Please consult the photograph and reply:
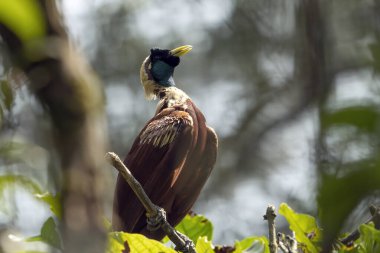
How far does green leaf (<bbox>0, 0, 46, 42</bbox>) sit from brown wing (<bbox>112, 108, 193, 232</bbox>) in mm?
2881

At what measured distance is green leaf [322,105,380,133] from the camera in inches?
33.4

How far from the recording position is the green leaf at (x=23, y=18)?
948mm

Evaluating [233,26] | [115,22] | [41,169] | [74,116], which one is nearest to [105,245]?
[74,116]

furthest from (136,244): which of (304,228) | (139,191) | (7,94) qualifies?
(7,94)

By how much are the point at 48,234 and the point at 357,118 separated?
4.70ft

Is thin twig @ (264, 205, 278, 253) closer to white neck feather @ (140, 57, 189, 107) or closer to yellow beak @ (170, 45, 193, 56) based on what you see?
white neck feather @ (140, 57, 189, 107)

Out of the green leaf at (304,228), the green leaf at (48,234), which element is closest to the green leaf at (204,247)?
the green leaf at (304,228)

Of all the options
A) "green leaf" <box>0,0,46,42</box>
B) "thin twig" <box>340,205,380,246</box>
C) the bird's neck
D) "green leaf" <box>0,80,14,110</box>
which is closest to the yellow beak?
the bird's neck

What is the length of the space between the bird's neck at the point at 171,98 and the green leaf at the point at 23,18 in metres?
3.31

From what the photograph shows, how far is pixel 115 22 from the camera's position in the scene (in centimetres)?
912

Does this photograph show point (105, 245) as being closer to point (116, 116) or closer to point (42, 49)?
point (42, 49)

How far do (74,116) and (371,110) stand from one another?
13.9 inches

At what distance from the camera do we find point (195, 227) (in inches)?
125

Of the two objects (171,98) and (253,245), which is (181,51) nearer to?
(171,98)
